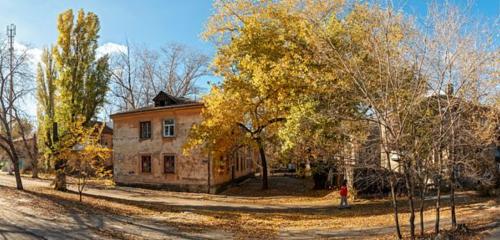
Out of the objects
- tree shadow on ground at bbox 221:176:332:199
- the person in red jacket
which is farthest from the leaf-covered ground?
tree shadow on ground at bbox 221:176:332:199

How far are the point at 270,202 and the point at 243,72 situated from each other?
8915 millimetres

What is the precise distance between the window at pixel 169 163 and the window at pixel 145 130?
2.57 m

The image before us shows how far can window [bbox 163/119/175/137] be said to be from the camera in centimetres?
3045

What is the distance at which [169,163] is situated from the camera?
3053cm

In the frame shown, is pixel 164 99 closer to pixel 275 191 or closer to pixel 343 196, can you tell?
pixel 275 191

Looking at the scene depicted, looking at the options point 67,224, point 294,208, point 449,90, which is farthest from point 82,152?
point 449,90

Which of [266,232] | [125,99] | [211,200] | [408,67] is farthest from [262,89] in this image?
[125,99]

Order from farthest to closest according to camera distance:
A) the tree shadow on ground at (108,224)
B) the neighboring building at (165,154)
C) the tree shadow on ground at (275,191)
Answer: the neighboring building at (165,154), the tree shadow on ground at (275,191), the tree shadow on ground at (108,224)

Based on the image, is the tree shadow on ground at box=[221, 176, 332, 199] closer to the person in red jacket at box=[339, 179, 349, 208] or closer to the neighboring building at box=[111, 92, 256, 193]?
the neighboring building at box=[111, 92, 256, 193]

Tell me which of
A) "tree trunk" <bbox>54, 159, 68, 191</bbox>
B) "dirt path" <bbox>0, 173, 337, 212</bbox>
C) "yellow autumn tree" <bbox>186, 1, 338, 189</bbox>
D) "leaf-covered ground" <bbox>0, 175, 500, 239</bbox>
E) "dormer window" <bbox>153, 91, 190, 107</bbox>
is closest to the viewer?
"leaf-covered ground" <bbox>0, 175, 500, 239</bbox>

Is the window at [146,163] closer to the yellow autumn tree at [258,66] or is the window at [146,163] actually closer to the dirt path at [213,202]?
the dirt path at [213,202]

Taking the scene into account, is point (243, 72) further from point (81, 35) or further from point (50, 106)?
point (50, 106)

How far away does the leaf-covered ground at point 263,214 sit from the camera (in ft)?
46.2

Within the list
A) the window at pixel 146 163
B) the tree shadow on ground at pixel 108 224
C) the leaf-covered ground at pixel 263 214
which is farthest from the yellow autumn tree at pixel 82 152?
the window at pixel 146 163
